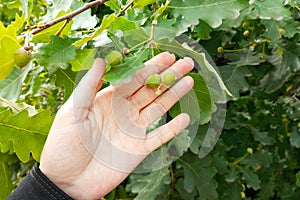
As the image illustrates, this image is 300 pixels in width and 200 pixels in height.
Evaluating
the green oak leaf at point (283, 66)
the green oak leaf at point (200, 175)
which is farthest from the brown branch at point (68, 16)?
the green oak leaf at point (283, 66)

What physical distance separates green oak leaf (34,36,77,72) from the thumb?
0.07 metres

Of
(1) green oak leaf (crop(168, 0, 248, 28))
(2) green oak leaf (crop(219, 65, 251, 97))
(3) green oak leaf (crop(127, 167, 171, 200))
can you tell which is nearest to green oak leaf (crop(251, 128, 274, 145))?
(2) green oak leaf (crop(219, 65, 251, 97))

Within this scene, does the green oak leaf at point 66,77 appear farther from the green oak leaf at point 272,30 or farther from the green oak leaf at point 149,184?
the green oak leaf at point 272,30

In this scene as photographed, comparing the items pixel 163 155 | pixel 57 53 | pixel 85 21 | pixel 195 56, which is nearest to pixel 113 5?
pixel 85 21

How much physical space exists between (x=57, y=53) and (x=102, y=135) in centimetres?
22

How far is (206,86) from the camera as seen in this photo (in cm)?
121

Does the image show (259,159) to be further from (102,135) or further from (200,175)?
(102,135)

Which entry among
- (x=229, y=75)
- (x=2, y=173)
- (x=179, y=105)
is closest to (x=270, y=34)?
(x=229, y=75)

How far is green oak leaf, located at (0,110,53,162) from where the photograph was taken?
1.41 m

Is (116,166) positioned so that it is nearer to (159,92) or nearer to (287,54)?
(159,92)

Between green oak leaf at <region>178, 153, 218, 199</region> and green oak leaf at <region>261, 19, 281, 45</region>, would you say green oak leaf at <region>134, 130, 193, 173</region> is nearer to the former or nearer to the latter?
green oak leaf at <region>178, 153, 218, 199</region>

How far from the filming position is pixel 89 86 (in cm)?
117

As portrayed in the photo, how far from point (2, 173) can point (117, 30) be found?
2.66 ft

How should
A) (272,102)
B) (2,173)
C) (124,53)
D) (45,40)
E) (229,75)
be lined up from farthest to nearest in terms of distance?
1. (272,102)
2. (229,75)
3. (2,173)
4. (45,40)
5. (124,53)
